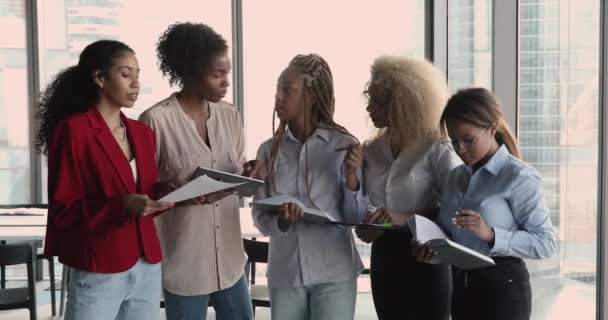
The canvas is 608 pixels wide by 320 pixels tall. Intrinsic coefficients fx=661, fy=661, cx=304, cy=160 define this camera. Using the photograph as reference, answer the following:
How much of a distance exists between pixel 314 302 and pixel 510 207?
0.70m

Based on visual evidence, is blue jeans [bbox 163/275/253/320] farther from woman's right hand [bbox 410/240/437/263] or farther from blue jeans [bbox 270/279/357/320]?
woman's right hand [bbox 410/240/437/263]

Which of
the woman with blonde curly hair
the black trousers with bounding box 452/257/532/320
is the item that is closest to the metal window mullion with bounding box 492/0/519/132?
the woman with blonde curly hair

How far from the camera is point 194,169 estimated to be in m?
2.22

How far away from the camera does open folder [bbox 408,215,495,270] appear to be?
1.67 meters

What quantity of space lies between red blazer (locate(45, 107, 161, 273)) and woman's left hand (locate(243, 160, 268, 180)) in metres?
0.39

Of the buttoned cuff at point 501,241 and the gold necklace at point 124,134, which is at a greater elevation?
the gold necklace at point 124,134

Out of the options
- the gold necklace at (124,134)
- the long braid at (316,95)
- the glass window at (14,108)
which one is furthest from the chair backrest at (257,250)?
the glass window at (14,108)

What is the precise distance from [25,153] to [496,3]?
202 inches

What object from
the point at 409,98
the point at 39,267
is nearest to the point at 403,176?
the point at 409,98

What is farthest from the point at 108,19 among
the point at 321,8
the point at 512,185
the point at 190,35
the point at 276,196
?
the point at 512,185

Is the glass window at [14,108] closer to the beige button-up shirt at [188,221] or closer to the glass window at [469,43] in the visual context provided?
the glass window at [469,43]

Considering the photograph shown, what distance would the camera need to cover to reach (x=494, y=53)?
110 inches

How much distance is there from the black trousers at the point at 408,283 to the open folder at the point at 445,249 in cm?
23

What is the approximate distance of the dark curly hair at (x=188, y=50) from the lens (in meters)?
2.22
